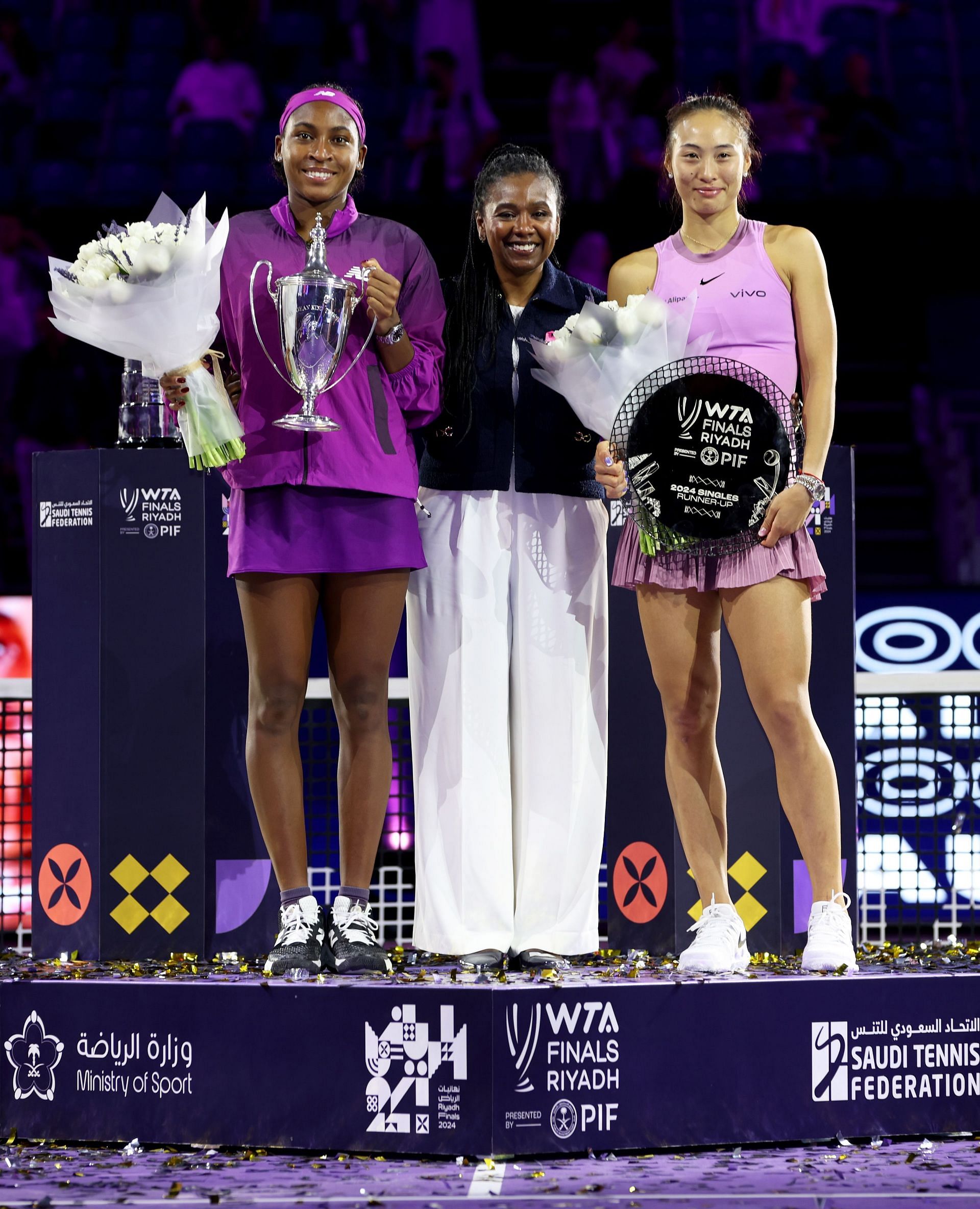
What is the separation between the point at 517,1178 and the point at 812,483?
4.26 ft

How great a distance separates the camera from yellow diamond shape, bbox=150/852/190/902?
327cm

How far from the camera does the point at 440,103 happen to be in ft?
25.2

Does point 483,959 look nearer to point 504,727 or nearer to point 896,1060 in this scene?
point 504,727

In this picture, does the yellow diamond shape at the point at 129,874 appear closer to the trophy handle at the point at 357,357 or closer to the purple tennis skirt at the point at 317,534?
the purple tennis skirt at the point at 317,534

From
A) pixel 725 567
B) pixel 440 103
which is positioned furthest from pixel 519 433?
pixel 440 103

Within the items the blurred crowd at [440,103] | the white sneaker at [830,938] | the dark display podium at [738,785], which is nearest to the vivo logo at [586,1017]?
the white sneaker at [830,938]

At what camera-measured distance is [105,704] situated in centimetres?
330

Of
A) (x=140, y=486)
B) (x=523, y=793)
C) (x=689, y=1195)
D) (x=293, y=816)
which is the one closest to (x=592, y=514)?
(x=523, y=793)

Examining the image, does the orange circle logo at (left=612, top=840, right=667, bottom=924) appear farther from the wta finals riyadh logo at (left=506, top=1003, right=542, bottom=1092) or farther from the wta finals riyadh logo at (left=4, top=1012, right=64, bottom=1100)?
the wta finals riyadh logo at (left=4, top=1012, right=64, bottom=1100)

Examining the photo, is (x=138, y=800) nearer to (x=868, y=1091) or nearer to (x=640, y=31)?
(x=868, y=1091)

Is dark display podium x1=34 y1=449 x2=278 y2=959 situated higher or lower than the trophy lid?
lower

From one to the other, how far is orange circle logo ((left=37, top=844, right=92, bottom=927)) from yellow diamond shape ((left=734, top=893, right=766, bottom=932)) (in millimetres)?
1391

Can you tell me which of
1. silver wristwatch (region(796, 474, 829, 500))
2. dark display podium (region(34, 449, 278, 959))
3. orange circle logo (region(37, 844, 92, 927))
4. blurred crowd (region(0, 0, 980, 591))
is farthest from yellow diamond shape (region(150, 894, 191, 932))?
blurred crowd (region(0, 0, 980, 591))

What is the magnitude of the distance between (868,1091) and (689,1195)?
519 millimetres
